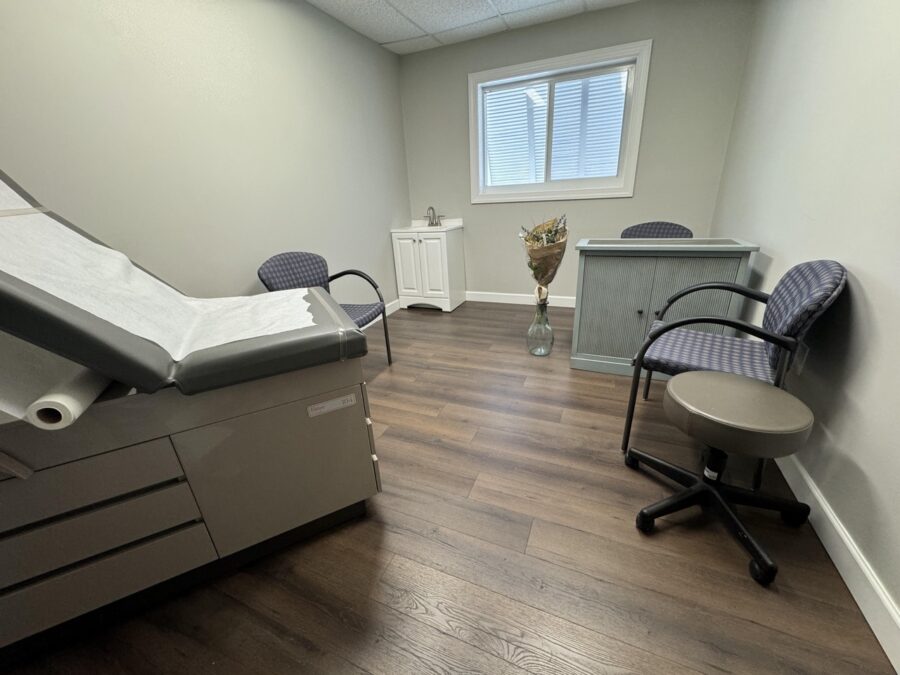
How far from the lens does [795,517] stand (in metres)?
1.22

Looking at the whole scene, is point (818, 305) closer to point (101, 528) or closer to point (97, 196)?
point (101, 528)

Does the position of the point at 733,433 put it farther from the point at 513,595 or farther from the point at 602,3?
the point at 602,3

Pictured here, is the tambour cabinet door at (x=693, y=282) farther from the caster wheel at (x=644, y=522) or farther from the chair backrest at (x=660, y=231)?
the caster wheel at (x=644, y=522)

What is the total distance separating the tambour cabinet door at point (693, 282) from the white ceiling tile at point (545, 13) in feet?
7.27

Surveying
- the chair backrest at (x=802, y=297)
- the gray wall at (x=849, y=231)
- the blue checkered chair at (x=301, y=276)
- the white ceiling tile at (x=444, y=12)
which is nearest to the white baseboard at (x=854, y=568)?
the gray wall at (x=849, y=231)

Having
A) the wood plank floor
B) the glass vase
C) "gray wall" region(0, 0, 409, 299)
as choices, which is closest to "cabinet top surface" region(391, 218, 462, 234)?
"gray wall" region(0, 0, 409, 299)

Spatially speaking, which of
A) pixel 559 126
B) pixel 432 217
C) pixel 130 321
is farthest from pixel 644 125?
pixel 130 321

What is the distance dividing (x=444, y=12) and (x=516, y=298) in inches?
98.4

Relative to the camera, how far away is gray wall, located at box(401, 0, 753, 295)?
2621 millimetres

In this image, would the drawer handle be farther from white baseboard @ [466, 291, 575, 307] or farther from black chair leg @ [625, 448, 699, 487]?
white baseboard @ [466, 291, 575, 307]

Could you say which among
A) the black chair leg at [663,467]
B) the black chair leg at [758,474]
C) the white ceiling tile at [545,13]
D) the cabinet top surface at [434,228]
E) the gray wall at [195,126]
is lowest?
the black chair leg at [663,467]

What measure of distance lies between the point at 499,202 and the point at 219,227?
2.50m

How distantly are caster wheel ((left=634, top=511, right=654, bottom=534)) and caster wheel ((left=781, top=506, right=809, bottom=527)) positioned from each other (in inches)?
18.7

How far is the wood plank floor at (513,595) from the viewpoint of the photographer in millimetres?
937
